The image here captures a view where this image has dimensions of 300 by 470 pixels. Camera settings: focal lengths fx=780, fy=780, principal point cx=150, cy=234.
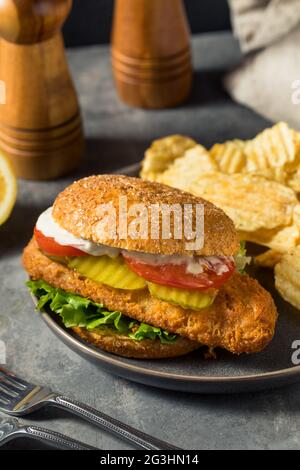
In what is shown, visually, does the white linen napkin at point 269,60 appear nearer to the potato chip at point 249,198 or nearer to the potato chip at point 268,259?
the potato chip at point 249,198

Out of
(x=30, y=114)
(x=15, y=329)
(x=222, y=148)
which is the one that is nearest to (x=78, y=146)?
(x=30, y=114)

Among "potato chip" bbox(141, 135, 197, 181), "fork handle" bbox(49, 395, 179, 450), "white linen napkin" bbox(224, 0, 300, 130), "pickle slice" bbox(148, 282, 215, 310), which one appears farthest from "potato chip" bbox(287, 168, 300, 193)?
"fork handle" bbox(49, 395, 179, 450)

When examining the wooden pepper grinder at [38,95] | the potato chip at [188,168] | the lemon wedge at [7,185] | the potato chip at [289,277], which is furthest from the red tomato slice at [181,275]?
the wooden pepper grinder at [38,95]

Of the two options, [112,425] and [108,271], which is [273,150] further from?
[112,425]

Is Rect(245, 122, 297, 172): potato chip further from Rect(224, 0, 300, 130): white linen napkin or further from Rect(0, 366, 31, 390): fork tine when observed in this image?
Rect(0, 366, 31, 390): fork tine

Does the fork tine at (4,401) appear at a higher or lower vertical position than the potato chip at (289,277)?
lower
